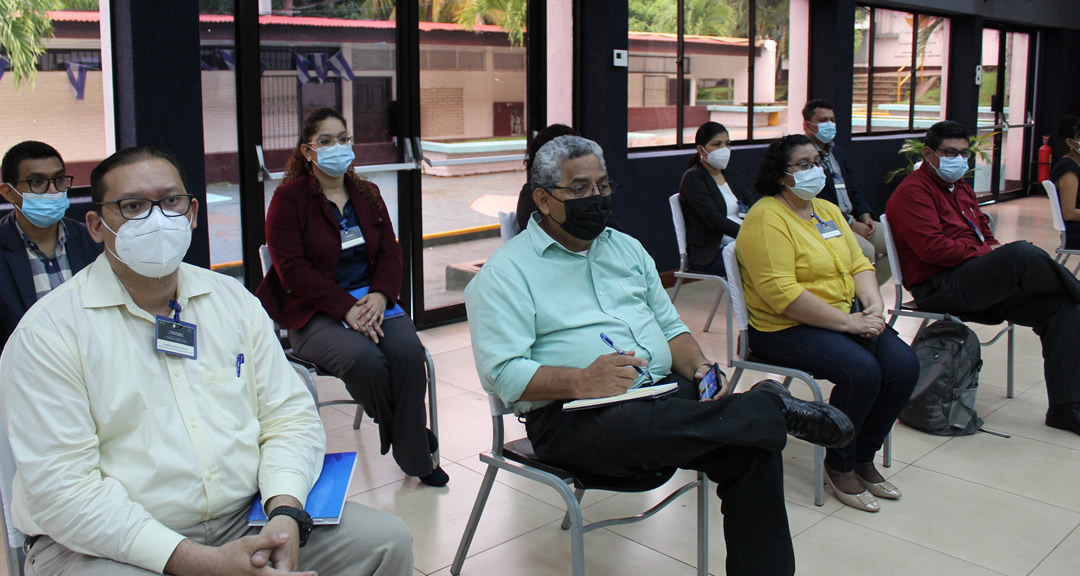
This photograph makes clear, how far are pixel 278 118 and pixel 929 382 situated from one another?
11.1 feet

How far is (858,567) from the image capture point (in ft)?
8.97

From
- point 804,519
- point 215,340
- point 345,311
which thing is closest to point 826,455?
point 804,519

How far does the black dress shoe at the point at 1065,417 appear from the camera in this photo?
12.7 ft

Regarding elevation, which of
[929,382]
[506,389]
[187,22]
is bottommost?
[929,382]

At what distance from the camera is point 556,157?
2.61 metres

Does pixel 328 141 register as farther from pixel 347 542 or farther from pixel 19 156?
pixel 347 542

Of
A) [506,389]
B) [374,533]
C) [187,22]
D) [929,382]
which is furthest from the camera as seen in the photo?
[187,22]

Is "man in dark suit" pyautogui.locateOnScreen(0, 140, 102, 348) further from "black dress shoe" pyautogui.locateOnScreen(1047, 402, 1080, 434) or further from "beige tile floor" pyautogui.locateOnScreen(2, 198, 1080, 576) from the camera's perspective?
"black dress shoe" pyautogui.locateOnScreen(1047, 402, 1080, 434)

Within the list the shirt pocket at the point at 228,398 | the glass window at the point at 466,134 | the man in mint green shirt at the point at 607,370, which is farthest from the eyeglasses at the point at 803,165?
the glass window at the point at 466,134

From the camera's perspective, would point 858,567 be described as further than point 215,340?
Yes

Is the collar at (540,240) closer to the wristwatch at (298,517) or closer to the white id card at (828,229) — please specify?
the wristwatch at (298,517)

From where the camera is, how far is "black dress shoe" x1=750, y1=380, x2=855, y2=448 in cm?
238

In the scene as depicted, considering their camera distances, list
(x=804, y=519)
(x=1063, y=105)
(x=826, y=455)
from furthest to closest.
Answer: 1. (x=1063, y=105)
2. (x=826, y=455)
3. (x=804, y=519)

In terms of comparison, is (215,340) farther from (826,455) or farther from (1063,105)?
(1063,105)
